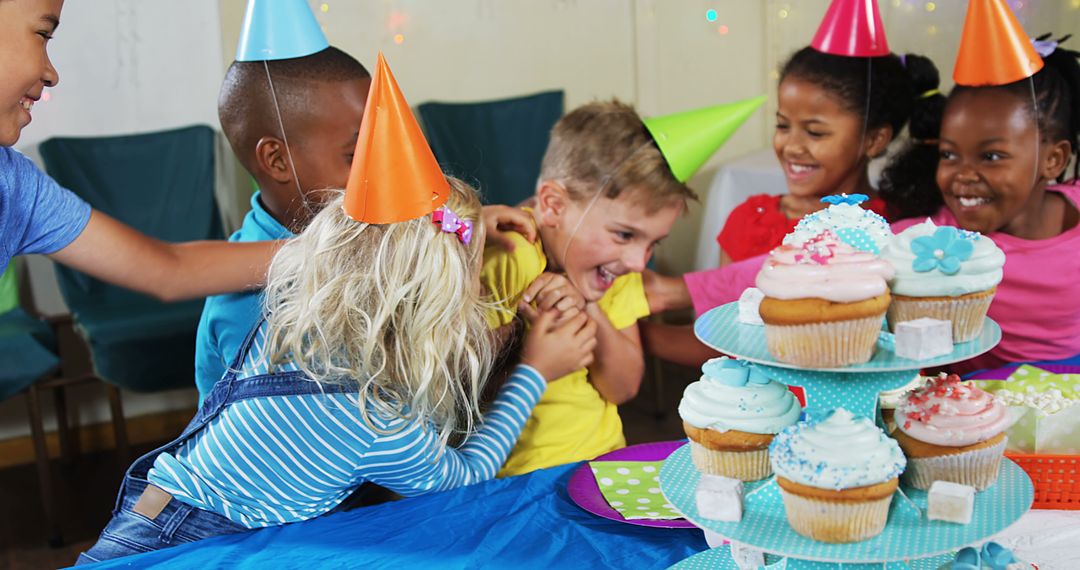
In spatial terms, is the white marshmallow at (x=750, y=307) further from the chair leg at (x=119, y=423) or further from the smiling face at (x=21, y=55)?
the chair leg at (x=119, y=423)

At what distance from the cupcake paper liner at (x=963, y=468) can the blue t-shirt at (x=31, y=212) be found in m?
1.10

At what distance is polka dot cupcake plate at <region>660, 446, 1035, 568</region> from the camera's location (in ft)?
2.87

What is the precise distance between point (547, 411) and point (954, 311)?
79 centimetres

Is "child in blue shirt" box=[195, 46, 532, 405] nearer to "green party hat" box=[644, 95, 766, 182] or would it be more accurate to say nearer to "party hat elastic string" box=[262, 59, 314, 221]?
"party hat elastic string" box=[262, 59, 314, 221]

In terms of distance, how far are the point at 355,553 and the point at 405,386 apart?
199 mm

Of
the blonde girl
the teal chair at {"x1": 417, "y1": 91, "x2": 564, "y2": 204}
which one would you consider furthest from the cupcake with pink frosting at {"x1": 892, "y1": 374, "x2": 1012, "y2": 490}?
the teal chair at {"x1": 417, "y1": 91, "x2": 564, "y2": 204}

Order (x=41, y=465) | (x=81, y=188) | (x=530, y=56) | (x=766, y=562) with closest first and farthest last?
(x=766, y=562), (x=41, y=465), (x=81, y=188), (x=530, y=56)

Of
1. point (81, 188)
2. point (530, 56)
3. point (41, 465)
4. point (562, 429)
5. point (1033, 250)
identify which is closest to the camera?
point (562, 429)

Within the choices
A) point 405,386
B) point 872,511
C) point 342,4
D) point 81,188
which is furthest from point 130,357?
point 872,511

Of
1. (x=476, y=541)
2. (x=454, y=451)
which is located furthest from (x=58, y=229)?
A: (x=476, y=541)

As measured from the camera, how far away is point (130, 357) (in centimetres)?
289

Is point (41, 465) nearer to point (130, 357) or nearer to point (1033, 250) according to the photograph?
point (130, 357)

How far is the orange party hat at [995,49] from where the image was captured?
4.99 feet

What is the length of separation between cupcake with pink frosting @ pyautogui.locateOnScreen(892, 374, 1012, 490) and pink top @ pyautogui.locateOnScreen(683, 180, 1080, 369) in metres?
0.90
